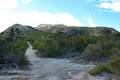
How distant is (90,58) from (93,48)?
297 cm

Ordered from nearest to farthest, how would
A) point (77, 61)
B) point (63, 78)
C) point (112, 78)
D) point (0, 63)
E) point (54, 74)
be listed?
point (112, 78) < point (63, 78) < point (54, 74) < point (0, 63) < point (77, 61)

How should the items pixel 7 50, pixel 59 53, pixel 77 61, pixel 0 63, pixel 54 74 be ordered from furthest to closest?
pixel 59 53 → pixel 77 61 → pixel 7 50 → pixel 0 63 → pixel 54 74

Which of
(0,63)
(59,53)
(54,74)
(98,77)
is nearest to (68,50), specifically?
(59,53)

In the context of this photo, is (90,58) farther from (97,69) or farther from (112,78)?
(112,78)

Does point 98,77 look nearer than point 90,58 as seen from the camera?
Yes

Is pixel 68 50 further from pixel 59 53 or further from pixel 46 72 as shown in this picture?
pixel 46 72

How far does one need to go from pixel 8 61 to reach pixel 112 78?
20620 millimetres

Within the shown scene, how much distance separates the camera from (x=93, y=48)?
208 feet

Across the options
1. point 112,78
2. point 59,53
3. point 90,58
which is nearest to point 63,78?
point 112,78

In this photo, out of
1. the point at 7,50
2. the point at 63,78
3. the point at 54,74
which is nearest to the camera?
the point at 63,78

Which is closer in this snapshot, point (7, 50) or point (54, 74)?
point (54, 74)

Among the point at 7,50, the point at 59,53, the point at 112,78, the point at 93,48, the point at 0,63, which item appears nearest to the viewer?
the point at 112,78

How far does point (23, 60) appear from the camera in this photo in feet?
168

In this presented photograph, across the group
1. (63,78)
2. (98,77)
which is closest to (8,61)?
(63,78)
